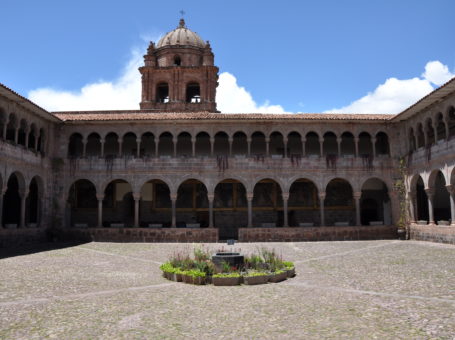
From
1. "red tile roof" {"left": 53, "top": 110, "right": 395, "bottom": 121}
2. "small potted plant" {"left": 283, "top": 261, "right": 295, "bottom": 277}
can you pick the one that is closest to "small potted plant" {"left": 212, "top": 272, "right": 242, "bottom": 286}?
"small potted plant" {"left": 283, "top": 261, "right": 295, "bottom": 277}

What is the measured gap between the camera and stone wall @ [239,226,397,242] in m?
23.5

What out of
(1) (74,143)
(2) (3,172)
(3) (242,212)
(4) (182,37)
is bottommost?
(3) (242,212)

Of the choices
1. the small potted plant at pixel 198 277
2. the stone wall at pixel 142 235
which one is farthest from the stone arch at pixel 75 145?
the small potted plant at pixel 198 277

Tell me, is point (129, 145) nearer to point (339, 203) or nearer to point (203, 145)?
point (203, 145)

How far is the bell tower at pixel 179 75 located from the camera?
105 ft

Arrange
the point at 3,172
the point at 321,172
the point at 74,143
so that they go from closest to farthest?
1. the point at 3,172
2. the point at 321,172
3. the point at 74,143

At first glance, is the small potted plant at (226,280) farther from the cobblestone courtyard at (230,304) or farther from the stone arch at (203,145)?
the stone arch at (203,145)

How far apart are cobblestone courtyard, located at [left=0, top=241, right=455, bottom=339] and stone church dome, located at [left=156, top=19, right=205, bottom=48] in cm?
2420

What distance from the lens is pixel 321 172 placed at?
24.9m

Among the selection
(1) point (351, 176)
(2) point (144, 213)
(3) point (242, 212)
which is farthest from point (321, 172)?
(2) point (144, 213)

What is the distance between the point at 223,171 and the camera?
80.9 ft

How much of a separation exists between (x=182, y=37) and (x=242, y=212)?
53.3 ft

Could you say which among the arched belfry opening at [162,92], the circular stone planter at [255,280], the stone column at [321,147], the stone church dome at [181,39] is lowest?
the circular stone planter at [255,280]

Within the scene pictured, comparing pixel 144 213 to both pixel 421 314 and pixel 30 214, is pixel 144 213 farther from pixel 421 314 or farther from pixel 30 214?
pixel 421 314
